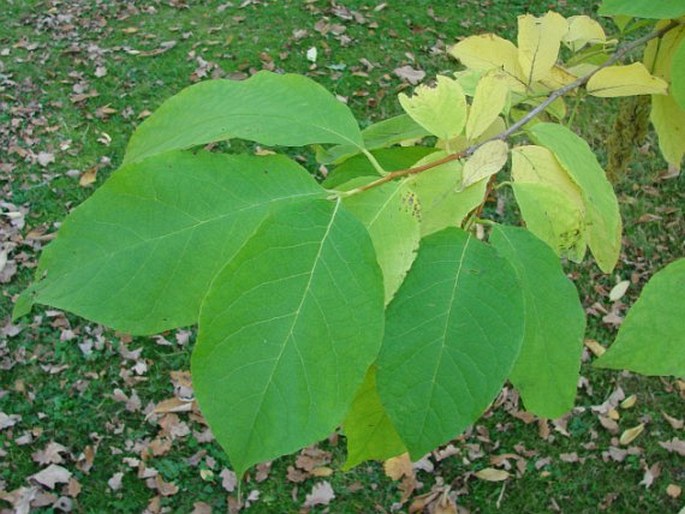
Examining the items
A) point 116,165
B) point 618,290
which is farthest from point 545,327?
point 116,165

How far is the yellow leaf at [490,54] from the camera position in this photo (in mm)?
894

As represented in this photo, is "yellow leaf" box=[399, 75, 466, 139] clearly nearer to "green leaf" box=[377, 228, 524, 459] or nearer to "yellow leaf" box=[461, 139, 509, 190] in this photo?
"yellow leaf" box=[461, 139, 509, 190]

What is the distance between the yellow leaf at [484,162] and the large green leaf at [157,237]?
0.14 m

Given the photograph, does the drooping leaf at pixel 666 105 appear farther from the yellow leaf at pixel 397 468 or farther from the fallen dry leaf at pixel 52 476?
the fallen dry leaf at pixel 52 476

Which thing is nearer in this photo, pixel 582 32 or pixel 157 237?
pixel 157 237

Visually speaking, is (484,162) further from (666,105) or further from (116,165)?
(116,165)

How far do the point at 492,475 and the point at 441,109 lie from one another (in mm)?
2725

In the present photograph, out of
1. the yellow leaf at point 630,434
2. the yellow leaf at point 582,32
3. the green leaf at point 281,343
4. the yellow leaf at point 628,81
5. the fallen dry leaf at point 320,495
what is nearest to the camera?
the green leaf at point 281,343

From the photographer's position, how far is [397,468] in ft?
9.96

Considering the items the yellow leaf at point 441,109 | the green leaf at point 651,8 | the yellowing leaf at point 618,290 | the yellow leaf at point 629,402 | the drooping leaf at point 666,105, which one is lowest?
the yellow leaf at point 629,402

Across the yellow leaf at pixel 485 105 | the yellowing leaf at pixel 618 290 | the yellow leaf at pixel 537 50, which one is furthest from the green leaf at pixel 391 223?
the yellowing leaf at pixel 618 290

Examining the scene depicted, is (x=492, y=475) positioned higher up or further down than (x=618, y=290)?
further down

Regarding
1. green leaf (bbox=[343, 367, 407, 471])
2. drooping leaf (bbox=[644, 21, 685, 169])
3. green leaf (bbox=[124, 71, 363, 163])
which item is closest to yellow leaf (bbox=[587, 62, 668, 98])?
drooping leaf (bbox=[644, 21, 685, 169])

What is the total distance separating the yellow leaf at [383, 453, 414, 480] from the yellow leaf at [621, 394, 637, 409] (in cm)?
106
